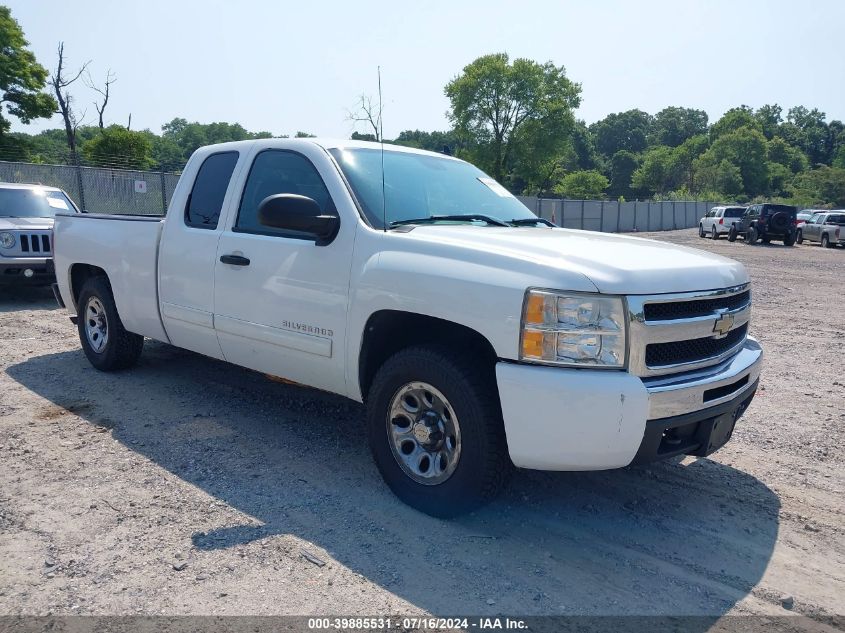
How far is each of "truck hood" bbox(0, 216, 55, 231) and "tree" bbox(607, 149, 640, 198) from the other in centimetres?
12461

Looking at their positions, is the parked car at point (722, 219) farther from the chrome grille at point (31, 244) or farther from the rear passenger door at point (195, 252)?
the rear passenger door at point (195, 252)

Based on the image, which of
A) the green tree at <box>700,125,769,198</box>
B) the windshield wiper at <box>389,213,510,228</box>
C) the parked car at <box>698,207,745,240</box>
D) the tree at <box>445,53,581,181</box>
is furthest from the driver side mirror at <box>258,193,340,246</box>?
the green tree at <box>700,125,769,198</box>

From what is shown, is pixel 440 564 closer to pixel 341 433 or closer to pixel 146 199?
pixel 341 433

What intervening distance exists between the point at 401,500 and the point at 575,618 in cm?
121

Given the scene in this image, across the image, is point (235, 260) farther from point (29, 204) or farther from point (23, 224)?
point (29, 204)

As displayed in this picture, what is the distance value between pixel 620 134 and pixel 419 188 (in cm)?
14778

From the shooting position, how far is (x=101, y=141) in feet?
107

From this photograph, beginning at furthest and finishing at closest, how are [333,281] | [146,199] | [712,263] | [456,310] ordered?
[146,199] < [333,281] < [712,263] < [456,310]

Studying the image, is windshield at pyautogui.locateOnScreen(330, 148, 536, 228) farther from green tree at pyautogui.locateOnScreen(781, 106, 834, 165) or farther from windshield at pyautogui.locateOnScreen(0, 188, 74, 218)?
green tree at pyautogui.locateOnScreen(781, 106, 834, 165)

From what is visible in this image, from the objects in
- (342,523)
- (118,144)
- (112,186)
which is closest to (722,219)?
(112,186)

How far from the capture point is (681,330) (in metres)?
3.22

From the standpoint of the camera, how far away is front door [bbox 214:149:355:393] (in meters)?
3.91

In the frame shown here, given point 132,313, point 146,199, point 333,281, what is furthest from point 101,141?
point 333,281

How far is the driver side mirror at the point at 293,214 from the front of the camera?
3.67 meters
